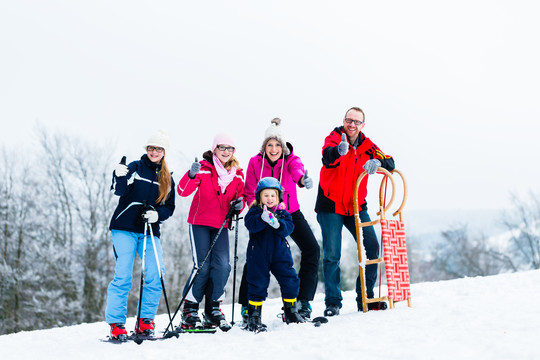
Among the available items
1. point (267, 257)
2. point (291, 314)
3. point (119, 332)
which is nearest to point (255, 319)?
point (291, 314)

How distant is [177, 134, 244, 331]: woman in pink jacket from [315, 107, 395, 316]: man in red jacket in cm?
100

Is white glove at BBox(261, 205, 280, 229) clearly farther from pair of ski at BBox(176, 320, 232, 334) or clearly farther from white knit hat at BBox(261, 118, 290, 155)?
pair of ski at BBox(176, 320, 232, 334)

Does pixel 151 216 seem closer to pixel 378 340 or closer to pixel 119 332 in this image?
pixel 119 332

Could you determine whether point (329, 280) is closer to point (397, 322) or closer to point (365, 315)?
point (365, 315)

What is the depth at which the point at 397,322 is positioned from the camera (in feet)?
13.8

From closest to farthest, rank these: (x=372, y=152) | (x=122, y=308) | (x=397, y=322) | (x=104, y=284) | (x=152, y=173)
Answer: (x=397, y=322)
(x=122, y=308)
(x=152, y=173)
(x=372, y=152)
(x=104, y=284)

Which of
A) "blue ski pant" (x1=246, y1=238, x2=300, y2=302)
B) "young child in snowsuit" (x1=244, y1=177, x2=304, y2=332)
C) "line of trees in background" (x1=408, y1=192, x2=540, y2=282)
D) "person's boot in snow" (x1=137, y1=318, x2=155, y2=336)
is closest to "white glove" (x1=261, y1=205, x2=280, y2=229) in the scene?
"young child in snowsuit" (x1=244, y1=177, x2=304, y2=332)

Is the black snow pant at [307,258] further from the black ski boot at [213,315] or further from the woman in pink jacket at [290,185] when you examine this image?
the black ski boot at [213,315]

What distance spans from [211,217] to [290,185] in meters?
0.96

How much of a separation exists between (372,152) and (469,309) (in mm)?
1950

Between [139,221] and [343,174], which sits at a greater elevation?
[343,174]

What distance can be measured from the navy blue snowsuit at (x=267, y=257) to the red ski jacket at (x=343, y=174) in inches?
26.7

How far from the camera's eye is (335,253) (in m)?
5.15

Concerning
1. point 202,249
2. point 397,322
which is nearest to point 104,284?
point 202,249
